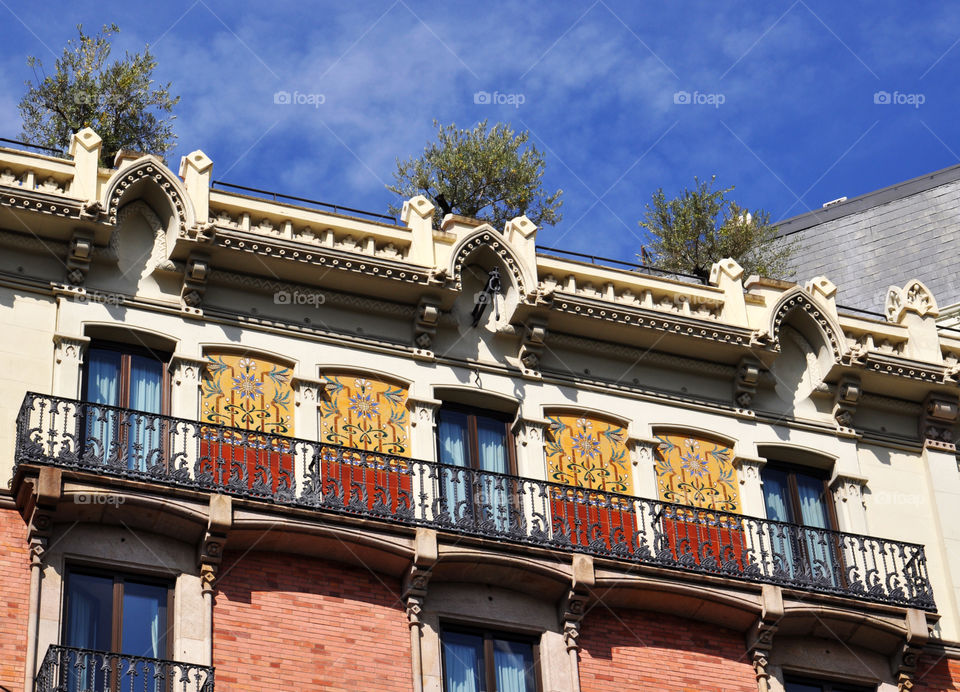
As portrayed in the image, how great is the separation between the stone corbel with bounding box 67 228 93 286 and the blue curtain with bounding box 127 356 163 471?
127cm

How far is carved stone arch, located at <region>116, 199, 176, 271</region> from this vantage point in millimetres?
27547

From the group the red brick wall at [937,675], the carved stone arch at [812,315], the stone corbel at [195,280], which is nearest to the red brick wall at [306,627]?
the stone corbel at [195,280]

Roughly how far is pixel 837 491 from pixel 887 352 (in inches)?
92.6

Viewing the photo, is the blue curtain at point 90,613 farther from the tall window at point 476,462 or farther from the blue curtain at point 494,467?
Answer: the blue curtain at point 494,467

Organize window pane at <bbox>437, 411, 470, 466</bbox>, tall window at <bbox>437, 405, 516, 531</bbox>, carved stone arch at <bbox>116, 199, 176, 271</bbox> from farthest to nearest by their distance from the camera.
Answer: window pane at <bbox>437, 411, 470, 466</bbox> → carved stone arch at <bbox>116, 199, 176, 271</bbox> → tall window at <bbox>437, 405, 516, 531</bbox>

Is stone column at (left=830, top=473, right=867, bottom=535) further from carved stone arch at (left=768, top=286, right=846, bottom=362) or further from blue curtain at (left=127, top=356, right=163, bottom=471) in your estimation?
blue curtain at (left=127, top=356, right=163, bottom=471)

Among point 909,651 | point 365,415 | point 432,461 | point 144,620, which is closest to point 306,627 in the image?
point 144,620

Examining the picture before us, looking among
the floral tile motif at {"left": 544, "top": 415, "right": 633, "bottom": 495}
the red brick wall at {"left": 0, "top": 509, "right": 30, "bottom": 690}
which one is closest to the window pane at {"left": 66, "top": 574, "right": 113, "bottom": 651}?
the red brick wall at {"left": 0, "top": 509, "right": 30, "bottom": 690}

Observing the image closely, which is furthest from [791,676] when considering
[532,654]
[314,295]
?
[314,295]

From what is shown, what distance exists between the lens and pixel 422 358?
28.5 metres

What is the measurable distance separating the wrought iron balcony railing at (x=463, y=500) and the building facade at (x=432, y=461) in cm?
4

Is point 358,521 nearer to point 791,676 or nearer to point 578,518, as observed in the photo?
point 578,518

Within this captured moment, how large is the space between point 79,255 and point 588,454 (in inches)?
292

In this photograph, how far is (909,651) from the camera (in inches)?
1099
